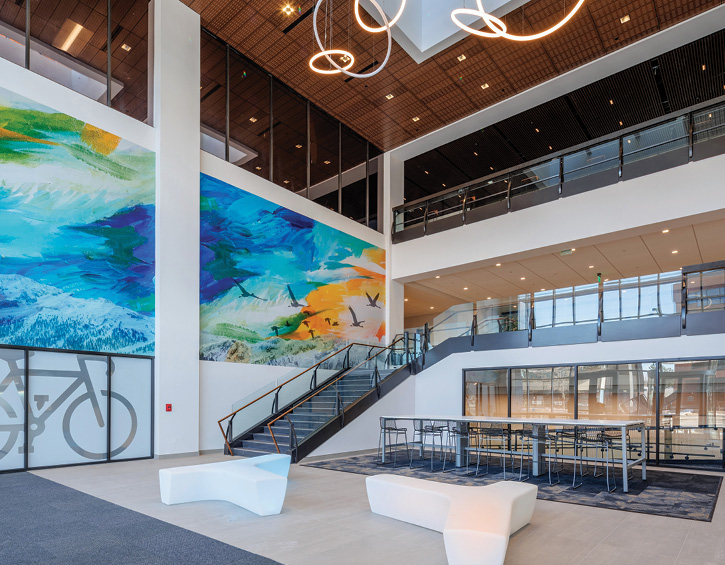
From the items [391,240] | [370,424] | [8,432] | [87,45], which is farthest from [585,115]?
[8,432]

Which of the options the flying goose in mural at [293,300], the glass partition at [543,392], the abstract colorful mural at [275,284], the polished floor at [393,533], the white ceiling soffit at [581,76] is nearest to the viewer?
the polished floor at [393,533]

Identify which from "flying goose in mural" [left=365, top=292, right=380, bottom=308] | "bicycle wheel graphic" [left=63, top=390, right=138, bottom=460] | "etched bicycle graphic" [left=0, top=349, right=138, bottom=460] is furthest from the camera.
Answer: "flying goose in mural" [left=365, top=292, right=380, bottom=308]

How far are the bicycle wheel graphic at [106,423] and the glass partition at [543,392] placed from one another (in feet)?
27.3

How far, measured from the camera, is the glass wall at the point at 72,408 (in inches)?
327

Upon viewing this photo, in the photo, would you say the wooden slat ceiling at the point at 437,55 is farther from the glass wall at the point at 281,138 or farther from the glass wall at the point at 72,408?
the glass wall at the point at 72,408

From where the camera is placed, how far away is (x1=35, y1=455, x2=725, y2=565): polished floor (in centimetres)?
431

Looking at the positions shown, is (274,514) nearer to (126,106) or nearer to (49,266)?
(49,266)

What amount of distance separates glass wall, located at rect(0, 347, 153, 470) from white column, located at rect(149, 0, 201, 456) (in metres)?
0.37

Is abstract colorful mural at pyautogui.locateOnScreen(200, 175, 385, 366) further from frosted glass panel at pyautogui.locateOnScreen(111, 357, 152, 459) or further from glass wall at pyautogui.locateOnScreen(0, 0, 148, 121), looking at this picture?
glass wall at pyautogui.locateOnScreen(0, 0, 148, 121)

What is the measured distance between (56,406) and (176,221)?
4.09 metres

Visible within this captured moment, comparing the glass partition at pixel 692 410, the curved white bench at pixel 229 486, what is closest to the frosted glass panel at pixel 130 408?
the curved white bench at pixel 229 486

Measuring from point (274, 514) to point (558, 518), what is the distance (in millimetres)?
3046

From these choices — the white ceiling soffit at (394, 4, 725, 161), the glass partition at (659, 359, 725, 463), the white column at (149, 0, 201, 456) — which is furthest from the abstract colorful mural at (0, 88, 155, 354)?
the glass partition at (659, 359, 725, 463)

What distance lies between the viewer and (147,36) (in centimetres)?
1124
